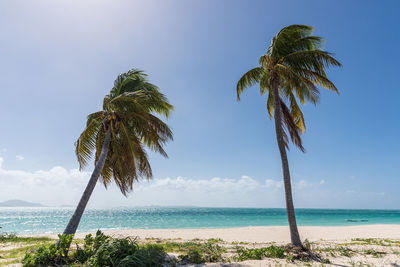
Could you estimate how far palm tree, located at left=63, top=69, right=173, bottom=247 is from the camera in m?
7.88

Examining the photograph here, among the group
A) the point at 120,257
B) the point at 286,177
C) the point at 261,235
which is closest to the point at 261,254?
the point at 286,177

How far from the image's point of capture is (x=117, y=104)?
7.72 metres

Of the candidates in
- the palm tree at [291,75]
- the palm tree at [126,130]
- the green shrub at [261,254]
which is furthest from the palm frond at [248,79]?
the green shrub at [261,254]

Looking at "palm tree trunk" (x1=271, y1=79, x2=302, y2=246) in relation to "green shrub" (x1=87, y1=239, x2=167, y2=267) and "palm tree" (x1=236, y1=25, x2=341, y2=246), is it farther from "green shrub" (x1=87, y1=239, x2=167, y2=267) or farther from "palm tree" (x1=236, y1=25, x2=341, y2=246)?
"green shrub" (x1=87, y1=239, x2=167, y2=267)

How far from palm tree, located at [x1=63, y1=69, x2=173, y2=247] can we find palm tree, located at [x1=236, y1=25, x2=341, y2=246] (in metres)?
4.23

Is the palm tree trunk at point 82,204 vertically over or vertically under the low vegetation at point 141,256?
over

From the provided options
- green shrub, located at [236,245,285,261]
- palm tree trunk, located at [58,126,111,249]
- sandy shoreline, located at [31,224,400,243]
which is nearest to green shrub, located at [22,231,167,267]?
palm tree trunk, located at [58,126,111,249]

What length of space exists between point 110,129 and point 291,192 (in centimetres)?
741

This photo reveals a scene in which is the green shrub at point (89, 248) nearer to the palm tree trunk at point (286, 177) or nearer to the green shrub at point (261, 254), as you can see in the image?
the green shrub at point (261, 254)

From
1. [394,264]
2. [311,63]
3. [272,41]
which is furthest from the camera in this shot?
[272,41]

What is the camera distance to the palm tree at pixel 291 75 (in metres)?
7.43

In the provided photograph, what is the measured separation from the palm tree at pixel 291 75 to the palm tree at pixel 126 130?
4232 millimetres

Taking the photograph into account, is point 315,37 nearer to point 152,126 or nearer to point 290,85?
point 290,85

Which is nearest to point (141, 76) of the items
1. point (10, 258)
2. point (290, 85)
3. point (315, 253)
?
point (290, 85)
